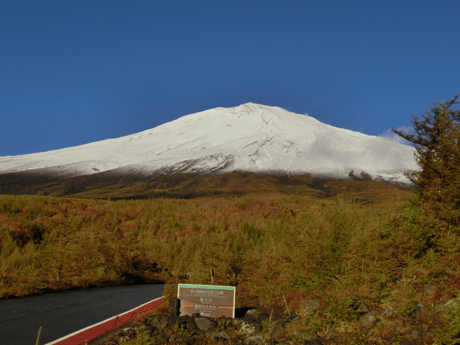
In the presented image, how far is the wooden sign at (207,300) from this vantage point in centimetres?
696

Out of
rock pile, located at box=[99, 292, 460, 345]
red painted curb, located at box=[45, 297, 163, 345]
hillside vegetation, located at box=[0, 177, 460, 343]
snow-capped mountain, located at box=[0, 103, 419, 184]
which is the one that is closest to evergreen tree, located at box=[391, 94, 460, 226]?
hillside vegetation, located at box=[0, 177, 460, 343]

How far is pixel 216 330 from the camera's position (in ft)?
21.5

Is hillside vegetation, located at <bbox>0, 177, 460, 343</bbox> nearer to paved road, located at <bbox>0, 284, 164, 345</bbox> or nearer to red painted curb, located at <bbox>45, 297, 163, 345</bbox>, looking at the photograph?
paved road, located at <bbox>0, 284, 164, 345</bbox>

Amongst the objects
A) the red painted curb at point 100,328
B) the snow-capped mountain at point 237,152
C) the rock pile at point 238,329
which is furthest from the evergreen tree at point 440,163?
the snow-capped mountain at point 237,152

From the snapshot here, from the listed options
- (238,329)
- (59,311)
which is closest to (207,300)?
(238,329)

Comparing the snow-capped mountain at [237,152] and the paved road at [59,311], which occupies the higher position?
the snow-capped mountain at [237,152]

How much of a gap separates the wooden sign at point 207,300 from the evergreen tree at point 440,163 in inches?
298

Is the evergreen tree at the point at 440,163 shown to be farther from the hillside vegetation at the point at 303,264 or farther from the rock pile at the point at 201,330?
the rock pile at the point at 201,330

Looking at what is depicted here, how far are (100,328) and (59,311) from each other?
1636mm

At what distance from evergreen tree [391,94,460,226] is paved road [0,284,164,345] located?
30.5 ft

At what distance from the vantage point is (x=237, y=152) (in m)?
80.8

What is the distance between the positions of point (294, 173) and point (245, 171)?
33.7ft

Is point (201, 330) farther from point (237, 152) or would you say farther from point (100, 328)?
point (237, 152)

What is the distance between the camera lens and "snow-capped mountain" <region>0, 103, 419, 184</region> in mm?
72875
